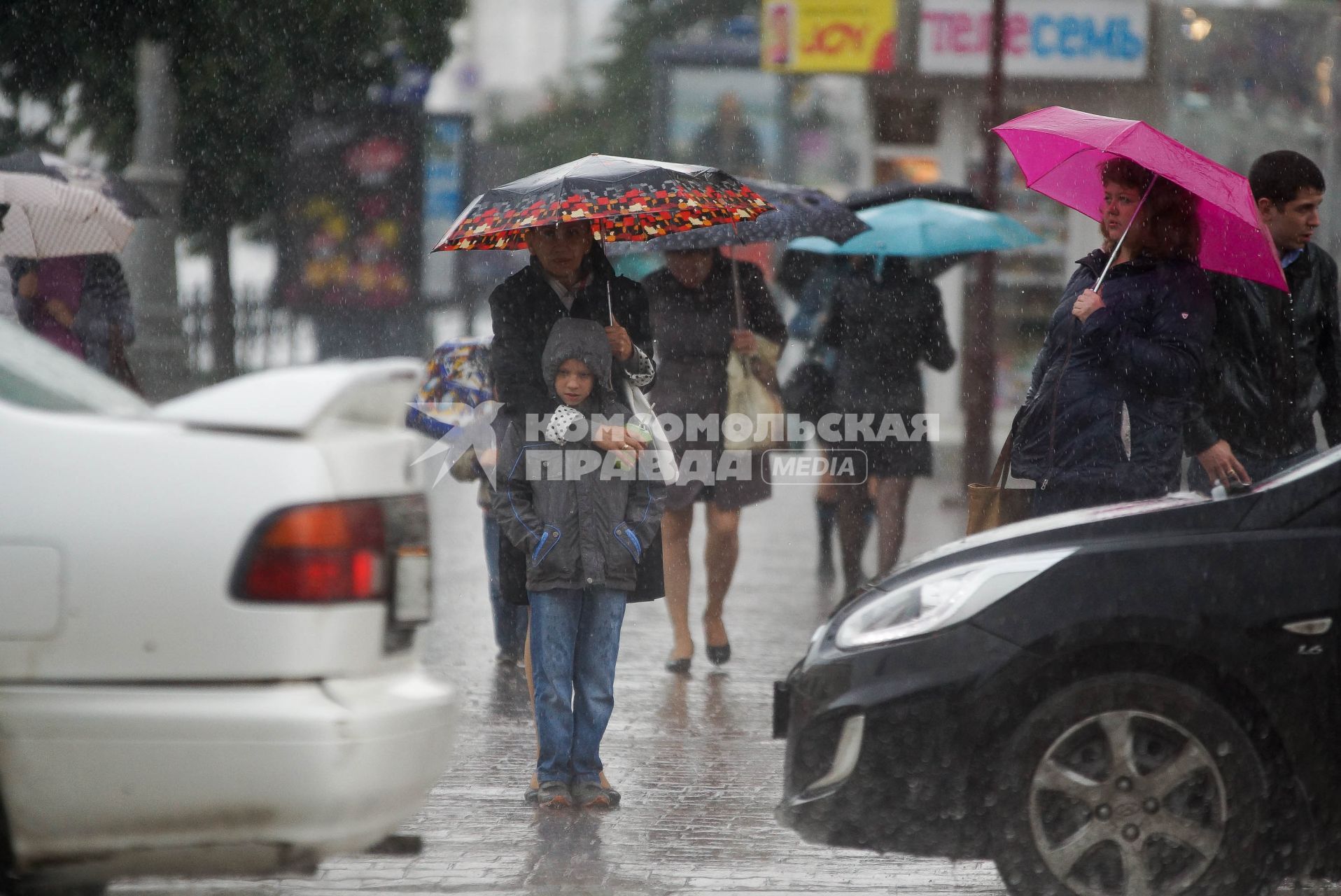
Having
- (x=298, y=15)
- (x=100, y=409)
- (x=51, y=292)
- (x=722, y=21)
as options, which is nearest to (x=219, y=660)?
(x=100, y=409)

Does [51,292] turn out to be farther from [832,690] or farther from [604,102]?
[604,102]

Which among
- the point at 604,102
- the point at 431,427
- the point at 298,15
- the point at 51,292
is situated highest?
the point at 604,102

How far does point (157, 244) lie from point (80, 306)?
23.9 feet

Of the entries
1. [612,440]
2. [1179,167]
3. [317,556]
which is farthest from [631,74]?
[317,556]

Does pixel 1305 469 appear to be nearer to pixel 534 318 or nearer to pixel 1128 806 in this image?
pixel 1128 806

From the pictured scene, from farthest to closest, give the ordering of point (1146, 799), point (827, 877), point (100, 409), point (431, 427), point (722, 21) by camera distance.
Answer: point (722, 21), point (431, 427), point (827, 877), point (1146, 799), point (100, 409)

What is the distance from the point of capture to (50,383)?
3.77 metres

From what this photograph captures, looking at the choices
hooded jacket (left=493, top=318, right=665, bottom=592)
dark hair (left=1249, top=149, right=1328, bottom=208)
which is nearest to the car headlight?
hooded jacket (left=493, top=318, right=665, bottom=592)

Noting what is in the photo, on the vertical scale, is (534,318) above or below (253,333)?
below

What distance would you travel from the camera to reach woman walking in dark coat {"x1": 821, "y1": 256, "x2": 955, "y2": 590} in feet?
30.2

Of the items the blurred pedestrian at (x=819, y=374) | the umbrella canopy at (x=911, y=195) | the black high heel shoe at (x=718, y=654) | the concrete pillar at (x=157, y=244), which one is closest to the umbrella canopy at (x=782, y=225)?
the blurred pedestrian at (x=819, y=374)

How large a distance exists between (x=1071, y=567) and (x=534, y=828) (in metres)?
1.89

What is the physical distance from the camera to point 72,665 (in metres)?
3.39

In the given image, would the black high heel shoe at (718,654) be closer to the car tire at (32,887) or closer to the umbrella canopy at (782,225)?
the umbrella canopy at (782,225)
